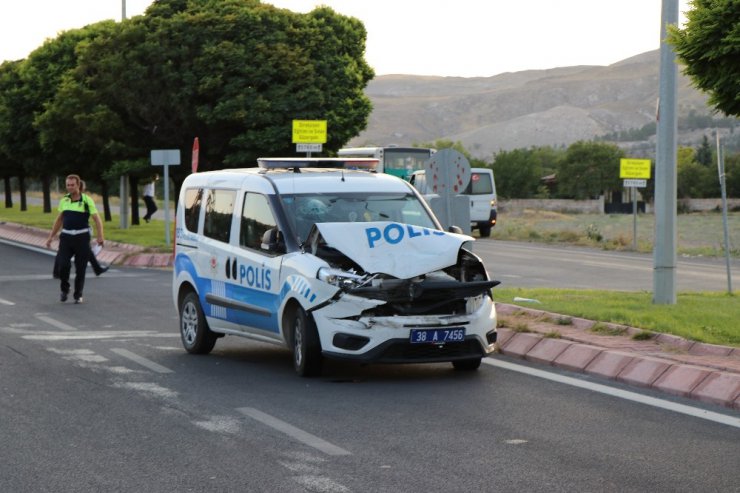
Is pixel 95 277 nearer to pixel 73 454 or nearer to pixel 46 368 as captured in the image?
pixel 46 368

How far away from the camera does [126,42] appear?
137ft

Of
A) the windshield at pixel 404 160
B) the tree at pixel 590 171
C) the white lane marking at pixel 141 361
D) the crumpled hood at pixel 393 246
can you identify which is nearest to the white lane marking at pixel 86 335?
the white lane marking at pixel 141 361

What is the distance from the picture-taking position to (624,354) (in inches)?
454

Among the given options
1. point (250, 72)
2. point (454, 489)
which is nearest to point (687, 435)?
point (454, 489)

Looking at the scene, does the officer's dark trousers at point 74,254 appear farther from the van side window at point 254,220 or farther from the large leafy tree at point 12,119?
the large leafy tree at point 12,119

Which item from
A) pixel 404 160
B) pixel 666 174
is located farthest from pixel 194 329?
pixel 404 160

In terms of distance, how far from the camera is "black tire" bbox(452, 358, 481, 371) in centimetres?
1197

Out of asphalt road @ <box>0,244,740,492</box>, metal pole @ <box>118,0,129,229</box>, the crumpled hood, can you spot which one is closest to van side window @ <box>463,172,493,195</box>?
metal pole @ <box>118,0,129,229</box>

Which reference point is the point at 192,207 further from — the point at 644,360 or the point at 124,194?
the point at 124,194

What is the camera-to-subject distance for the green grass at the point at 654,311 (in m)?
12.6

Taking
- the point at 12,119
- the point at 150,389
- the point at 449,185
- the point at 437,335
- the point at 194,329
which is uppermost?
the point at 12,119

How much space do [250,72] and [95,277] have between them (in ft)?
56.9

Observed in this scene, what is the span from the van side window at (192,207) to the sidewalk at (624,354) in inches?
132

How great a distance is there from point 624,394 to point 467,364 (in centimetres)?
185
